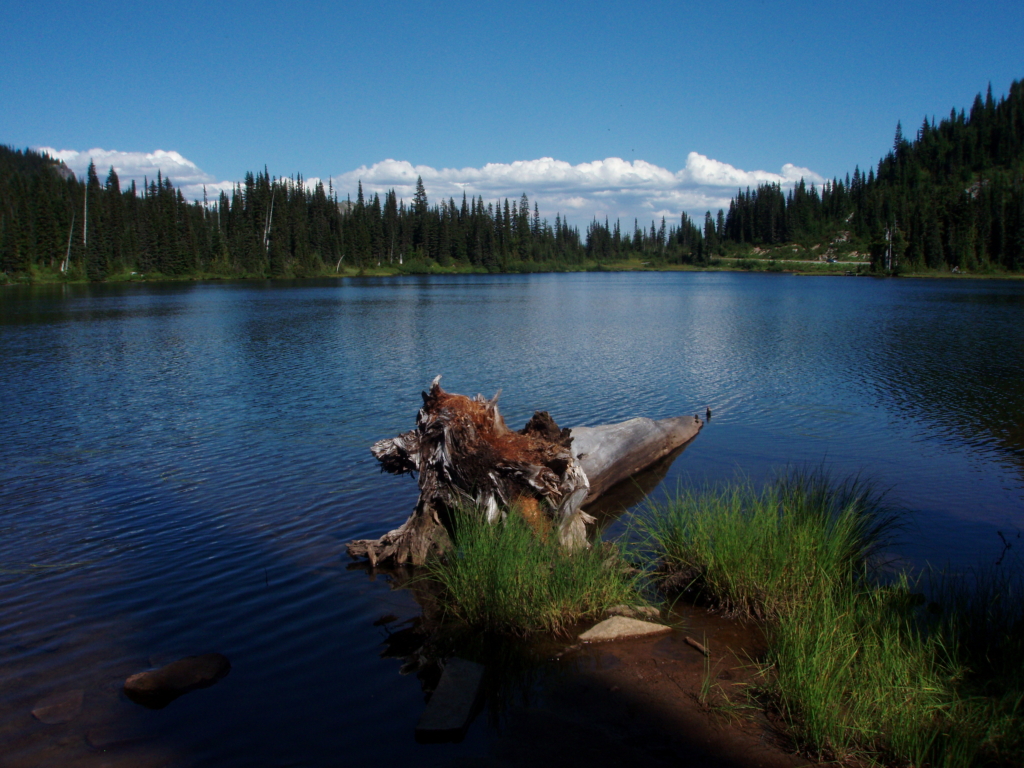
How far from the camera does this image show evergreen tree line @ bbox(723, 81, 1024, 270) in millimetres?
110250

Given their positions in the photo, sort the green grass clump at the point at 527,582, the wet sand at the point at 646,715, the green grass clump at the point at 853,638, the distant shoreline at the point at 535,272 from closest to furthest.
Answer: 1. the green grass clump at the point at 853,638
2. the wet sand at the point at 646,715
3. the green grass clump at the point at 527,582
4. the distant shoreline at the point at 535,272

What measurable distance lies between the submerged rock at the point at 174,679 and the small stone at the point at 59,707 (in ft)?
1.22

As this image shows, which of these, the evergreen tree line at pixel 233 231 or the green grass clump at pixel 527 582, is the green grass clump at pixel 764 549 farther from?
the evergreen tree line at pixel 233 231

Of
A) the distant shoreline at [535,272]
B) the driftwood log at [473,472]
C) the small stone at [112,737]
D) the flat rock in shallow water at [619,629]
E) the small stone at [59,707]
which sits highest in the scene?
the distant shoreline at [535,272]

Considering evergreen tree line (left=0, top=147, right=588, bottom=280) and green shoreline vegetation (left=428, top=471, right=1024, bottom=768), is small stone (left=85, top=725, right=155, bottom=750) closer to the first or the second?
green shoreline vegetation (left=428, top=471, right=1024, bottom=768)

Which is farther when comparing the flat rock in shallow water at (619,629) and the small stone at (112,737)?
the flat rock in shallow water at (619,629)

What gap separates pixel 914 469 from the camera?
12438 millimetres

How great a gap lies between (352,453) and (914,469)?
35.0 ft

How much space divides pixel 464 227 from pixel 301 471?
15063 cm

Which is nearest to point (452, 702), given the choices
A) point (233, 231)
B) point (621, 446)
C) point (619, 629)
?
point (619, 629)

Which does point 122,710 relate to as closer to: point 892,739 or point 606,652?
point 606,652

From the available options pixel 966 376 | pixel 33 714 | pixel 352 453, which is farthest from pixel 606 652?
pixel 966 376

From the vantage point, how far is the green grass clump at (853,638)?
13.6ft

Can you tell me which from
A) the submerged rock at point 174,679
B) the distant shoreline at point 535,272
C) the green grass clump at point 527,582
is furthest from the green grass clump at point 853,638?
the distant shoreline at point 535,272
